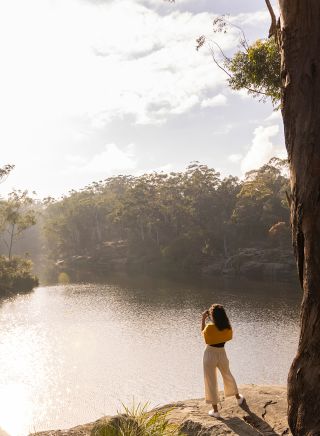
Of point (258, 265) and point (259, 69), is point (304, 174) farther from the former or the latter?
point (258, 265)

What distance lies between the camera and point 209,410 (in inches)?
281

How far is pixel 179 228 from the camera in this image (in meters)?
64.1

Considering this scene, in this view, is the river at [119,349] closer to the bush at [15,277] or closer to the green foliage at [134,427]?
the bush at [15,277]

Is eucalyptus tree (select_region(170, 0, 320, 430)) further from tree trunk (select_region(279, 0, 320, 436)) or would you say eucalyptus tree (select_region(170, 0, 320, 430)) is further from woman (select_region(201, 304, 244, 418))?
woman (select_region(201, 304, 244, 418))

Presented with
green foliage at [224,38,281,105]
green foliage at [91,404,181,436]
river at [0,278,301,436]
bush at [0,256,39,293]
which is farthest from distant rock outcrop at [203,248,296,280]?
green foliage at [91,404,181,436]

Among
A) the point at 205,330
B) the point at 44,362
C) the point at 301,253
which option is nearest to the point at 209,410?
the point at 205,330

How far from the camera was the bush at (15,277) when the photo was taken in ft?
141

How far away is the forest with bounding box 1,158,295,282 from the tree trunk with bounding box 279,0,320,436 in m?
40.5

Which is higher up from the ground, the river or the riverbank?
the riverbank

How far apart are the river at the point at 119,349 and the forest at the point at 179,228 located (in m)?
14.1

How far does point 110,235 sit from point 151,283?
37073 millimetres

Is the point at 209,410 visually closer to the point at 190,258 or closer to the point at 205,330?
the point at 205,330

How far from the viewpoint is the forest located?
51500 millimetres

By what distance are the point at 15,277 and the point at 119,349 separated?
1043 inches
